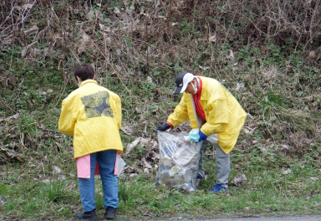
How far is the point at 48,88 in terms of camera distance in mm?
8008

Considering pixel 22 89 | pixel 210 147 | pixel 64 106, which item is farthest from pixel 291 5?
pixel 64 106

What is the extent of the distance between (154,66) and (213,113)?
357 centimetres

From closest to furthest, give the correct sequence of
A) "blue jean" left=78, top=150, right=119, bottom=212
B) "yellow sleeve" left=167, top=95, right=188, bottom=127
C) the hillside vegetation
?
"blue jean" left=78, top=150, right=119, bottom=212 < "yellow sleeve" left=167, top=95, right=188, bottom=127 < the hillside vegetation

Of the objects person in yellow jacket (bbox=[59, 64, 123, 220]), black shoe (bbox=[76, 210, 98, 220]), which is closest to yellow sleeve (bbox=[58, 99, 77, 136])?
person in yellow jacket (bbox=[59, 64, 123, 220])

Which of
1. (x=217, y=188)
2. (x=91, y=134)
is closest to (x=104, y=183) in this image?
(x=91, y=134)

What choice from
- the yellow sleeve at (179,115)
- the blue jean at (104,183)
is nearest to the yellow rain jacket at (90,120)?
the blue jean at (104,183)

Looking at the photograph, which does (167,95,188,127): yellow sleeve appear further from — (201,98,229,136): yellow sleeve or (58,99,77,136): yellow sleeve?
(58,99,77,136): yellow sleeve

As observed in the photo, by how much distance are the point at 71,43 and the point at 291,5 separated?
18.4 feet

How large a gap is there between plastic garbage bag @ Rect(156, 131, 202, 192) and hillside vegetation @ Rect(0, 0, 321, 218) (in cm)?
71

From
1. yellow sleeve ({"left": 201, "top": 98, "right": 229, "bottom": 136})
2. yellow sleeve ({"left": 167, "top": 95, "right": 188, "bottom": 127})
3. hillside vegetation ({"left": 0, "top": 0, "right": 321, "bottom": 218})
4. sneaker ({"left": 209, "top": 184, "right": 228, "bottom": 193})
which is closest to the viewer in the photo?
yellow sleeve ({"left": 201, "top": 98, "right": 229, "bottom": 136})

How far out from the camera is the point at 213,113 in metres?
5.53

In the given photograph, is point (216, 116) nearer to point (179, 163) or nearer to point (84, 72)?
point (179, 163)

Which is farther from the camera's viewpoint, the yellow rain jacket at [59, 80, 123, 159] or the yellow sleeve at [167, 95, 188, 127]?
the yellow sleeve at [167, 95, 188, 127]

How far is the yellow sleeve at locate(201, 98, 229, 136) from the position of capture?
5.50m
